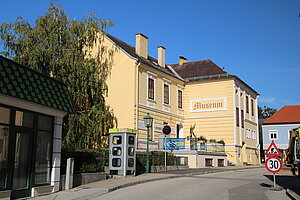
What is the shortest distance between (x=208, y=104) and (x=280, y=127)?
1123 inches

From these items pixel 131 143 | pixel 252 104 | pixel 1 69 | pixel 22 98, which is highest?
pixel 252 104

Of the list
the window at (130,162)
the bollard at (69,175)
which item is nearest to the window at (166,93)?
the window at (130,162)

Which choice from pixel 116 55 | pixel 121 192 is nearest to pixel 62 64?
pixel 116 55

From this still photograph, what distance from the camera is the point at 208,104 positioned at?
36.4m

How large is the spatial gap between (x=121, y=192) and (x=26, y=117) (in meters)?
4.56

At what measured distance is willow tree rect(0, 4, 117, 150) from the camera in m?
24.0

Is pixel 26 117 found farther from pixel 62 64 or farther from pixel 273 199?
pixel 62 64

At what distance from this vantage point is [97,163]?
58.4 ft

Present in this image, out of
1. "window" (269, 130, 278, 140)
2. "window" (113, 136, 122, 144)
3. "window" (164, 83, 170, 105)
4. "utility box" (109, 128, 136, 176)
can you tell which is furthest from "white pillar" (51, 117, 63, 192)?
"window" (269, 130, 278, 140)

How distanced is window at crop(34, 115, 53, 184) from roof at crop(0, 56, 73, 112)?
2.43ft

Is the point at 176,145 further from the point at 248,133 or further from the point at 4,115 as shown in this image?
the point at 4,115

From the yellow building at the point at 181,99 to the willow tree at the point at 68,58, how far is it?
330 cm

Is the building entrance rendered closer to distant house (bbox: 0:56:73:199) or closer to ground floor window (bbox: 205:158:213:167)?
distant house (bbox: 0:56:73:199)

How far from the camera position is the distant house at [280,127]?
192 feet
